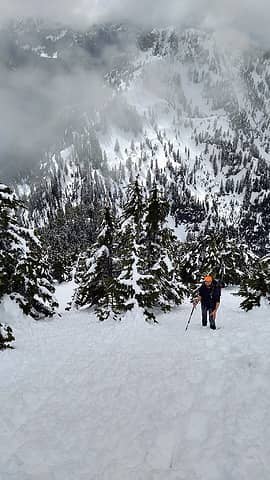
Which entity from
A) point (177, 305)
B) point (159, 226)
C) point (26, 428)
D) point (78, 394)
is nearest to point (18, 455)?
point (26, 428)

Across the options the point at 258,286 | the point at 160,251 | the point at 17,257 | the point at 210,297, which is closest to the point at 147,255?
the point at 160,251

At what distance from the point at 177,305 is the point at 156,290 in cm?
474

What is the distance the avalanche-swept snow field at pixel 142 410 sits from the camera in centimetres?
455

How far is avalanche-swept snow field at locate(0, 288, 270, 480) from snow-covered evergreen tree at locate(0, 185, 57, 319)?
18.5 feet

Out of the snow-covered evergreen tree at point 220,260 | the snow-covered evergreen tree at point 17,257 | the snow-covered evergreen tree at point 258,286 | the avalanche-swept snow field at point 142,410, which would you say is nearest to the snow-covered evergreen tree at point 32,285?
the snow-covered evergreen tree at point 17,257

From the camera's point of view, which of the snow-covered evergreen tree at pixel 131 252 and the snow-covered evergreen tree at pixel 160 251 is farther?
the snow-covered evergreen tree at pixel 160 251

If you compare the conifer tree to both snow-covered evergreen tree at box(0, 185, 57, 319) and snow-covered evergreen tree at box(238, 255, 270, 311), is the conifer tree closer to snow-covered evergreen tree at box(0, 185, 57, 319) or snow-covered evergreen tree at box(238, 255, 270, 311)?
snow-covered evergreen tree at box(0, 185, 57, 319)

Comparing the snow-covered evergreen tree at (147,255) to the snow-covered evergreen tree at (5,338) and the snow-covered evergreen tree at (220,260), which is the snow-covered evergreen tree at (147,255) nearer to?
the snow-covered evergreen tree at (5,338)

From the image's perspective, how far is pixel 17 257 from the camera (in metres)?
16.1

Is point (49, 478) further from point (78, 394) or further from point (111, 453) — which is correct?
point (78, 394)

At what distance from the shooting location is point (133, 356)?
9.60 meters

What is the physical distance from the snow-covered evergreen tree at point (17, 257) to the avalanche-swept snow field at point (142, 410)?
564 cm

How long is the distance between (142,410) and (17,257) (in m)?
12.3

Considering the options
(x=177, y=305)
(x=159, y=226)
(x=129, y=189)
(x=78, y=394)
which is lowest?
(x=78, y=394)
